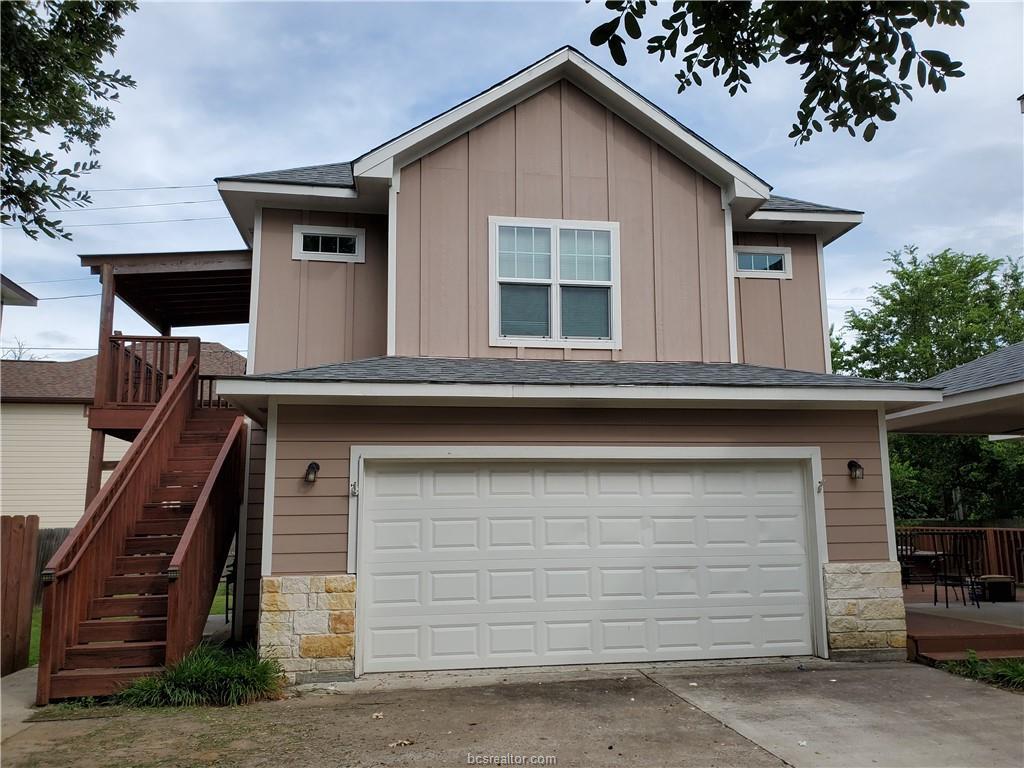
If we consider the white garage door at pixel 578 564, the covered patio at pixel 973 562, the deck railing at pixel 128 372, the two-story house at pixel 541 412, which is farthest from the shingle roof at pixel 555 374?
the deck railing at pixel 128 372

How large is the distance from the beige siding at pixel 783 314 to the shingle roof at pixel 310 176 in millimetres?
5382

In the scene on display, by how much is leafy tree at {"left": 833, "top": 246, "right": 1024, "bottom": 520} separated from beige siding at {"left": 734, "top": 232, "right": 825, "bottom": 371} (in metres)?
15.0

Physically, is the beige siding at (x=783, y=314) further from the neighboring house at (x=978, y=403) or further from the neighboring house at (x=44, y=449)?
the neighboring house at (x=44, y=449)

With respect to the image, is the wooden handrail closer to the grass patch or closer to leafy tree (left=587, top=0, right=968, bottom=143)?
leafy tree (left=587, top=0, right=968, bottom=143)

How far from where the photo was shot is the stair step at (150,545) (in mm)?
7602

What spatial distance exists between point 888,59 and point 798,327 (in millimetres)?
6243

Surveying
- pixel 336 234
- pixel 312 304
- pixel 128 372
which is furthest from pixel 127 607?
pixel 336 234

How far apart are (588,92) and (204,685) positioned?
25.8ft

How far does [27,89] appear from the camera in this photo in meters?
6.76

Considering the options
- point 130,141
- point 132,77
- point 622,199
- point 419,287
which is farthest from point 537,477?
point 130,141

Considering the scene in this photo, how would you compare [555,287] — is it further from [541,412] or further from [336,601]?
[336,601]

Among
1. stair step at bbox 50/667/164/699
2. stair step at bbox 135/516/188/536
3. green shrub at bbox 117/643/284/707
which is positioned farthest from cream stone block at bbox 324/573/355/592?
stair step at bbox 135/516/188/536

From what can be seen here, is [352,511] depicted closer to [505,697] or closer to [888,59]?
[505,697]

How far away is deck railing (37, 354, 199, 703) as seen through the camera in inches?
242
